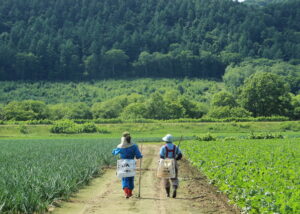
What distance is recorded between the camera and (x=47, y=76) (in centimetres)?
18862

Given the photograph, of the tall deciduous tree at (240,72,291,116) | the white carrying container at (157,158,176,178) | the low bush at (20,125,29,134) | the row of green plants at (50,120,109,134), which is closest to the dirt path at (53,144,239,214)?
the white carrying container at (157,158,176,178)

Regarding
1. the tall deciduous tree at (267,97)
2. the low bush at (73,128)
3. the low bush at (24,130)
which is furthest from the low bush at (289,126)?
the low bush at (24,130)

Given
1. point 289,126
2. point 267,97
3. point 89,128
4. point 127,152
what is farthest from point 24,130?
point 127,152

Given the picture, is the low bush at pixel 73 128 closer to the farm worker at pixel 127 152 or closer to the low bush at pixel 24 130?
the low bush at pixel 24 130

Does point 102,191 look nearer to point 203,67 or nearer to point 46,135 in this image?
point 46,135

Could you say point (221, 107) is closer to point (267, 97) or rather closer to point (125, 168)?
point (267, 97)

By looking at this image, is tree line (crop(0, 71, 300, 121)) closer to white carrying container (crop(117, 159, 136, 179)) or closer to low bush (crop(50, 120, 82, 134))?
low bush (crop(50, 120, 82, 134))

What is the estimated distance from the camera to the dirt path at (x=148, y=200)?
40.0 feet

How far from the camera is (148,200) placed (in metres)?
13.7

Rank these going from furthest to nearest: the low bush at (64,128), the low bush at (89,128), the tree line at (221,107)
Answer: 1. the tree line at (221,107)
2. the low bush at (89,128)
3. the low bush at (64,128)

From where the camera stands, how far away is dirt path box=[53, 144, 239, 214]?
12180mm

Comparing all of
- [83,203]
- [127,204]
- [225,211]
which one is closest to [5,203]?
[83,203]

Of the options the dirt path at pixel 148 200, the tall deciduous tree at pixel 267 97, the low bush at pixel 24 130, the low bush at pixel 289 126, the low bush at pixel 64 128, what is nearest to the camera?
the dirt path at pixel 148 200

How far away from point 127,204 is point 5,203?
3713 millimetres
